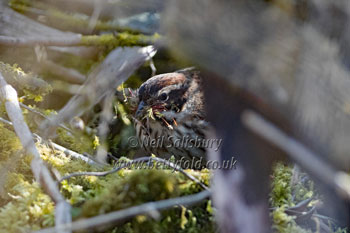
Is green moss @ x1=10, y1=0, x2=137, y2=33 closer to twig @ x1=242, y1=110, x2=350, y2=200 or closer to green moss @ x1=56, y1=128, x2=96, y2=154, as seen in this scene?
green moss @ x1=56, y1=128, x2=96, y2=154

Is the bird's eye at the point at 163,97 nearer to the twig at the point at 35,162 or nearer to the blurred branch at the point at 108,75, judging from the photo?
the blurred branch at the point at 108,75

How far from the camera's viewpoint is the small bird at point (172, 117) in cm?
301

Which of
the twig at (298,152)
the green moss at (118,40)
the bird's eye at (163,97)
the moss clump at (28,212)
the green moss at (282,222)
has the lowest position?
the moss clump at (28,212)

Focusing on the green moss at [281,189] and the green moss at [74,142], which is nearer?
the green moss at [281,189]

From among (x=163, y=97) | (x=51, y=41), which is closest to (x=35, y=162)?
(x=163, y=97)

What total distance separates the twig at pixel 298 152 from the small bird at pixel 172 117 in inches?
71.1

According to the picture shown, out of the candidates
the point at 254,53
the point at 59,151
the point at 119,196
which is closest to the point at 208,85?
the point at 254,53

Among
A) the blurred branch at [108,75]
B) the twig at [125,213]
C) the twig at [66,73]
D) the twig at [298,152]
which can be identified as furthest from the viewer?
the twig at [66,73]

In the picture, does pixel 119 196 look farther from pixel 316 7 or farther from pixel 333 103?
pixel 316 7

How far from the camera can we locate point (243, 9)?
1124mm

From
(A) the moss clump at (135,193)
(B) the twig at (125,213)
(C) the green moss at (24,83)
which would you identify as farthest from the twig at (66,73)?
(B) the twig at (125,213)

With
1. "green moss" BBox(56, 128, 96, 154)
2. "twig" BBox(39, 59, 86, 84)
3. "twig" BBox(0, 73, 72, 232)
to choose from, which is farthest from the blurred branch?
"twig" BBox(0, 73, 72, 232)

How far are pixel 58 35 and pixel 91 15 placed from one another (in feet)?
1.45

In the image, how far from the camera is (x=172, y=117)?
309 cm
